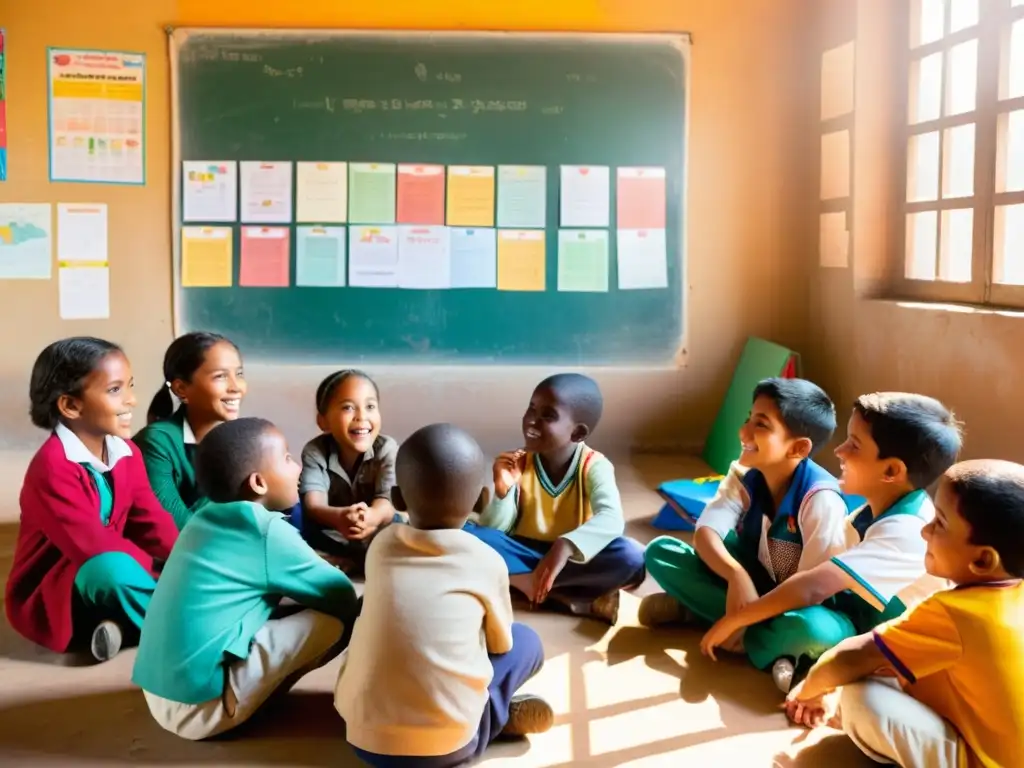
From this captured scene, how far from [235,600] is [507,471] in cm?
89

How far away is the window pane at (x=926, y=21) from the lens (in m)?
3.51

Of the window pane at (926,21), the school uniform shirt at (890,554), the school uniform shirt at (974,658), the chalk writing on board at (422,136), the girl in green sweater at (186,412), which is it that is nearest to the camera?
the school uniform shirt at (974,658)

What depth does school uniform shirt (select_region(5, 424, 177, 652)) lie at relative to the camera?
2.13m

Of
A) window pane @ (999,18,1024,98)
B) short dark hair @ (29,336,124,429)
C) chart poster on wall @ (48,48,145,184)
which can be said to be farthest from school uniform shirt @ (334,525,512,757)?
chart poster on wall @ (48,48,145,184)

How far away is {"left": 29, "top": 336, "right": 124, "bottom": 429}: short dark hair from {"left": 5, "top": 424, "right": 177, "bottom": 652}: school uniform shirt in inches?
2.3

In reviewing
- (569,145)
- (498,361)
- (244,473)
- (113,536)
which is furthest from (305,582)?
(569,145)

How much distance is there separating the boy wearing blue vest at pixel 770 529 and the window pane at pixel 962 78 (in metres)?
1.66

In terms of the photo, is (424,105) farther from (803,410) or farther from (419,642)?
(419,642)

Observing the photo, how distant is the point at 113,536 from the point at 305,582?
2.09 feet

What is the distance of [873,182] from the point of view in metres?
3.81

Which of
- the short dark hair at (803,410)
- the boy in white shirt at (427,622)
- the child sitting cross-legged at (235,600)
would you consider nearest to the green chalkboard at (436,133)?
the short dark hair at (803,410)

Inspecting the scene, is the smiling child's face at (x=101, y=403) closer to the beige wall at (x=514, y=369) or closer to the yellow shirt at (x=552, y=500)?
the yellow shirt at (x=552, y=500)

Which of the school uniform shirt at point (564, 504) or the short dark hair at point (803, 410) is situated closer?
the short dark hair at point (803, 410)

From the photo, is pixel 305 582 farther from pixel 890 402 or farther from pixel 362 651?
pixel 890 402
